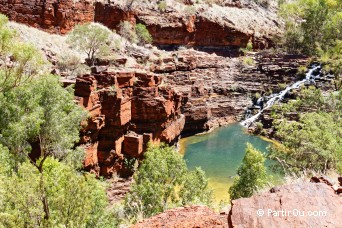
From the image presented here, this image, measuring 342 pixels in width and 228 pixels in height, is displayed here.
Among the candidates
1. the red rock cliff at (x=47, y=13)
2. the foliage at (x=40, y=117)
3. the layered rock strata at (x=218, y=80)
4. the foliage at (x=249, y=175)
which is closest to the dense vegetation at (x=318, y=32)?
the layered rock strata at (x=218, y=80)

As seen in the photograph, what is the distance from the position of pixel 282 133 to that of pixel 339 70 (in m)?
29.7

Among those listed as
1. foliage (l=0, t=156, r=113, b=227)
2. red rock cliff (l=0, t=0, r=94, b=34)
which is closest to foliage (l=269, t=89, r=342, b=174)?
foliage (l=0, t=156, r=113, b=227)

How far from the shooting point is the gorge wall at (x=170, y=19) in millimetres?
41469

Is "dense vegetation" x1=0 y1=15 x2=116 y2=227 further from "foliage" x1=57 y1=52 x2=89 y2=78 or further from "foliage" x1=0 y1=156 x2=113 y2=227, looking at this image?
"foliage" x1=57 y1=52 x2=89 y2=78

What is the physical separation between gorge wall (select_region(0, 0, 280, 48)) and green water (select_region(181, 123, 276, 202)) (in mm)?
21139

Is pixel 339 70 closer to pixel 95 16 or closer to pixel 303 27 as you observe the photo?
pixel 303 27

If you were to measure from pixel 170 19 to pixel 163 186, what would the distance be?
45484 millimetres

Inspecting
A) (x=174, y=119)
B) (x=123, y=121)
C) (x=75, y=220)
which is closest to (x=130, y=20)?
(x=174, y=119)

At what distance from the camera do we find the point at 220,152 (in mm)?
36156

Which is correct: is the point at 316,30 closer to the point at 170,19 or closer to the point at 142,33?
the point at 170,19

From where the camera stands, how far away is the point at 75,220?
8.12 metres

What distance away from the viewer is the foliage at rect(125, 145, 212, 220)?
1505cm

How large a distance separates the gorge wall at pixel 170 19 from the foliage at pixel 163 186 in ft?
106

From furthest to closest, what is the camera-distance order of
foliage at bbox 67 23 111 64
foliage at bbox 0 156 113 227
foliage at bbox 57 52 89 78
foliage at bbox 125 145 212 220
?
foliage at bbox 67 23 111 64 < foliage at bbox 57 52 89 78 < foliage at bbox 125 145 212 220 < foliage at bbox 0 156 113 227
